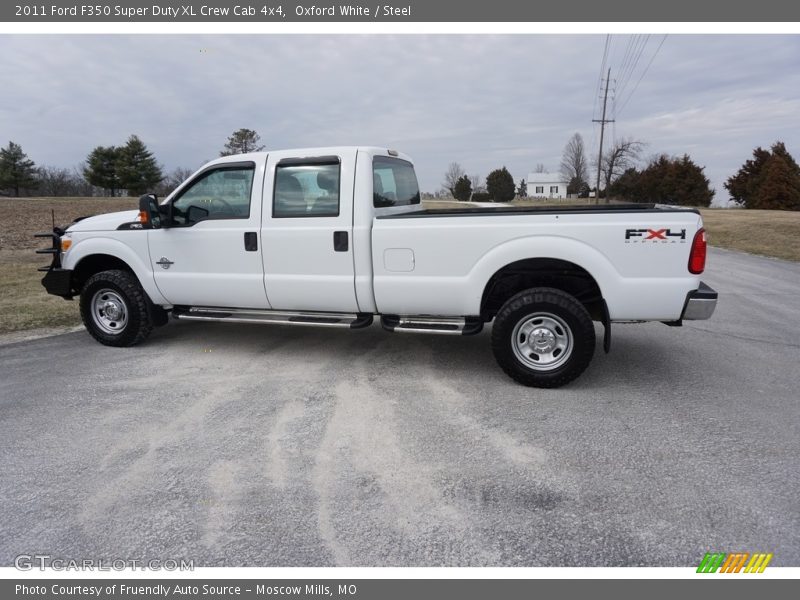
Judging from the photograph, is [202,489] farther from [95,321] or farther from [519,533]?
[95,321]

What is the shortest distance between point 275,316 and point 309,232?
0.96 m

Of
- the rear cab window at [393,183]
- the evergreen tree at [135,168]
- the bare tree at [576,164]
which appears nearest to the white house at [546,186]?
the bare tree at [576,164]

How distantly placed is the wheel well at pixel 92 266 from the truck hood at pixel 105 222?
32 centimetres

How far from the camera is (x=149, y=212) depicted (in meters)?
5.86

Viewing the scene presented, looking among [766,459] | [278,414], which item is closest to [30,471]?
[278,414]

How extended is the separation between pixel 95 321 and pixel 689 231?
6146 millimetres

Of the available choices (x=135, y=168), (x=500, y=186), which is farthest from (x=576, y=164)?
(x=135, y=168)

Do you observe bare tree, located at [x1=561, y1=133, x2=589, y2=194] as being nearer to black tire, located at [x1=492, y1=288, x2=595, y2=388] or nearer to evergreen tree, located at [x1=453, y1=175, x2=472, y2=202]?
evergreen tree, located at [x1=453, y1=175, x2=472, y2=202]

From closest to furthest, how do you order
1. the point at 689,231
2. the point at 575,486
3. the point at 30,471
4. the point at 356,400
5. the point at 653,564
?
the point at 653,564 < the point at 575,486 < the point at 30,471 < the point at 689,231 < the point at 356,400

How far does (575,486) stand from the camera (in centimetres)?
327

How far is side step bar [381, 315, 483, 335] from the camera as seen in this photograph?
505 centimetres

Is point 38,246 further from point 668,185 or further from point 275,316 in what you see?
point 668,185

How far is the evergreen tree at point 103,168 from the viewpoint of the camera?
58.4m

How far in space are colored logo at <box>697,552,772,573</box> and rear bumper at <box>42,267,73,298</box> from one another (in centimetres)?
662
